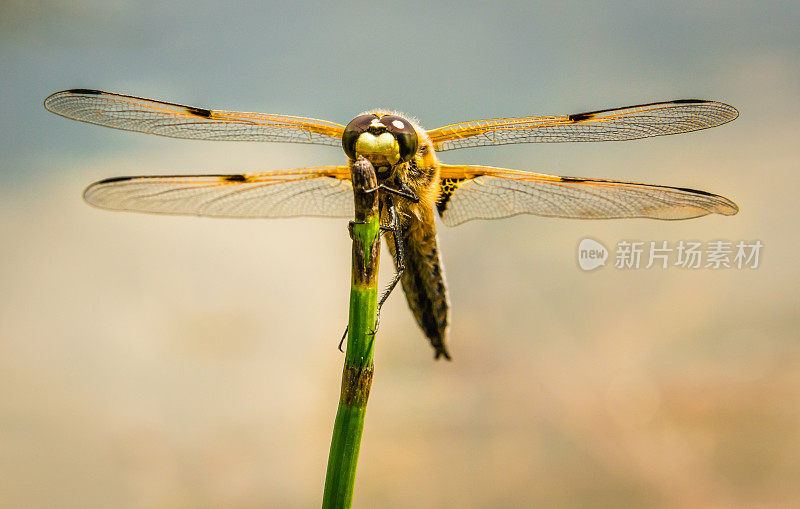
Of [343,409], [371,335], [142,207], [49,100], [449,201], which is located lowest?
[343,409]

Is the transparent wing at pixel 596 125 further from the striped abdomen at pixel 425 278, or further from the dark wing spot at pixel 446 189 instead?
the striped abdomen at pixel 425 278

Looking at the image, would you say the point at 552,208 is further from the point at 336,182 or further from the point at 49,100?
the point at 49,100

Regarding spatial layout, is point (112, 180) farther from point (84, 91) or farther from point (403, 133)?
point (403, 133)

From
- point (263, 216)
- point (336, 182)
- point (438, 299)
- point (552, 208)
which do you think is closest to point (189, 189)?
point (263, 216)

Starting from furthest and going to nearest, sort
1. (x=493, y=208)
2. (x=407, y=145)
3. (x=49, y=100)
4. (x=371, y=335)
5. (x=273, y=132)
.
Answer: (x=493, y=208) < (x=273, y=132) < (x=49, y=100) < (x=407, y=145) < (x=371, y=335)

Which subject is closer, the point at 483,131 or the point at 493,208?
the point at 483,131

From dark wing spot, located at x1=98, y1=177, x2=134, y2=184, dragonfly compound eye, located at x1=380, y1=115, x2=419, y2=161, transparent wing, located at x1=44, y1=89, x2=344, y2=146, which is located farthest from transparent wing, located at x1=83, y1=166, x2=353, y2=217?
dragonfly compound eye, located at x1=380, y1=115, x2=419, y2=161

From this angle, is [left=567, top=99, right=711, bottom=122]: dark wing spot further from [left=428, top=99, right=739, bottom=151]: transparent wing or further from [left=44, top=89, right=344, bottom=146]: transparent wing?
[left=44, top=89, right=344, bottom=146]: transparent wing
